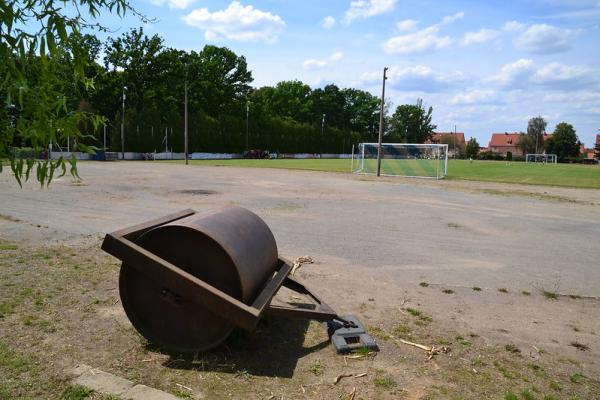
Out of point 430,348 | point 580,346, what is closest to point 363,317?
point 430,348

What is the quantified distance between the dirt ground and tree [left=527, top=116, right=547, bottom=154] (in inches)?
5823

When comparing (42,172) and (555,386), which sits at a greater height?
(42,172)

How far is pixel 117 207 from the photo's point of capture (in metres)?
13.7

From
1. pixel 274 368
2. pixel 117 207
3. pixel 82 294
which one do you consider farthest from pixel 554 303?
pixel 117 207

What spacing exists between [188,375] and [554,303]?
4713mm

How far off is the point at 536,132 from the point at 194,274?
16097cm

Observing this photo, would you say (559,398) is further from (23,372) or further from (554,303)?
(23,372)

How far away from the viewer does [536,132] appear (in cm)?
14700

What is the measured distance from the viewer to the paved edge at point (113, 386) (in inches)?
135

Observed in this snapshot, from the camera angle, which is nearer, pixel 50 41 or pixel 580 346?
pixel 50 41

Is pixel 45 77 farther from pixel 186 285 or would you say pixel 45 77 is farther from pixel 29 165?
pixel 186 285

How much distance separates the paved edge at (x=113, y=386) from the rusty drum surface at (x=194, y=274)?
0.58 metres

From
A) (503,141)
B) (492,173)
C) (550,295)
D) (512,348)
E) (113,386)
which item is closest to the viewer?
(113,386)

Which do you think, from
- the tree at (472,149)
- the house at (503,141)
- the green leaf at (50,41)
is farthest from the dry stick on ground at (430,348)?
the house at (503,141)
